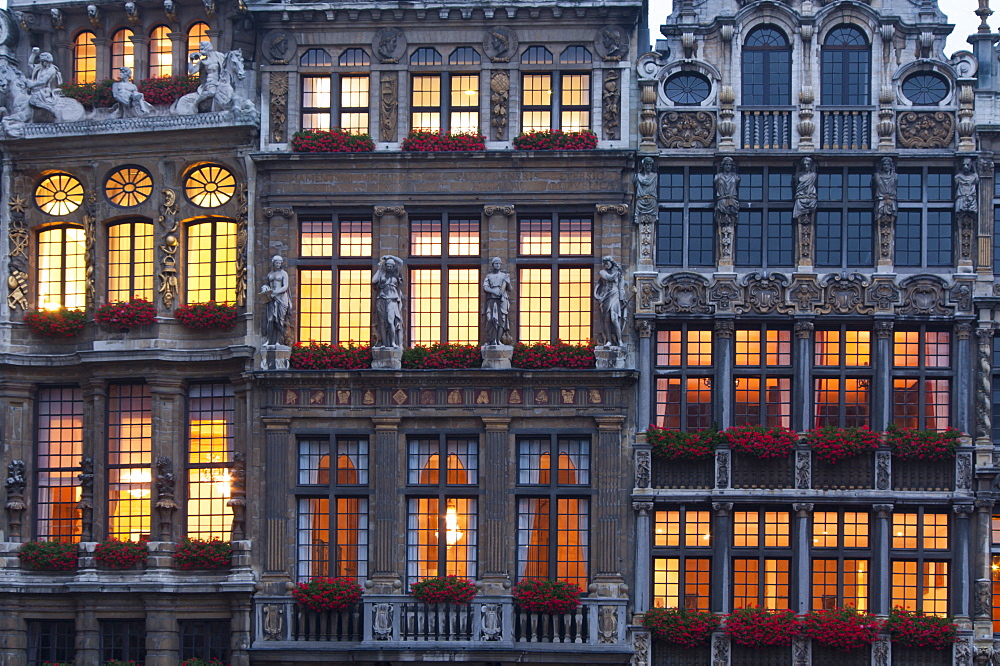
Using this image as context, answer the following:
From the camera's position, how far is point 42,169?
33562 millimetres

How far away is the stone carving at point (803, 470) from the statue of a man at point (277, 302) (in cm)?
1179

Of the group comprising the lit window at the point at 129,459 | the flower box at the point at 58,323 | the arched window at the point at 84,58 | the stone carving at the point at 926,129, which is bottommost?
the lit window at the point at 129,459

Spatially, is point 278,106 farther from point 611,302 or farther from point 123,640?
point 123,640

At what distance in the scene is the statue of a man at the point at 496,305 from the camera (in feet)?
103

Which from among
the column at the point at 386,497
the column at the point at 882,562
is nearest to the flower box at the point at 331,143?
the column at the point at 386,497

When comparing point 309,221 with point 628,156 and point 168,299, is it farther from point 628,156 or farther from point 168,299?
point 628,156

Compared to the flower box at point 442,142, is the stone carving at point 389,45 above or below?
above

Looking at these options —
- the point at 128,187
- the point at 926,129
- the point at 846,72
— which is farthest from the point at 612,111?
the point at 128,187

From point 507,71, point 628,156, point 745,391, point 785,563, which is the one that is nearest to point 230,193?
point 507,71

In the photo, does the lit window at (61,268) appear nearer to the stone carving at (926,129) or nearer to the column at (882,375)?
the column at (882,375)

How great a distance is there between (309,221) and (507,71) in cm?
575

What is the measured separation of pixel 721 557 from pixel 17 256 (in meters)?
17.9

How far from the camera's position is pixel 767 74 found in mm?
32156

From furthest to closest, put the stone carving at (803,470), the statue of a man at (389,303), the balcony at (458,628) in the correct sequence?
the statue of a man at (389,303) < the stone carving at (803,470) < the balcony at (458,628)
